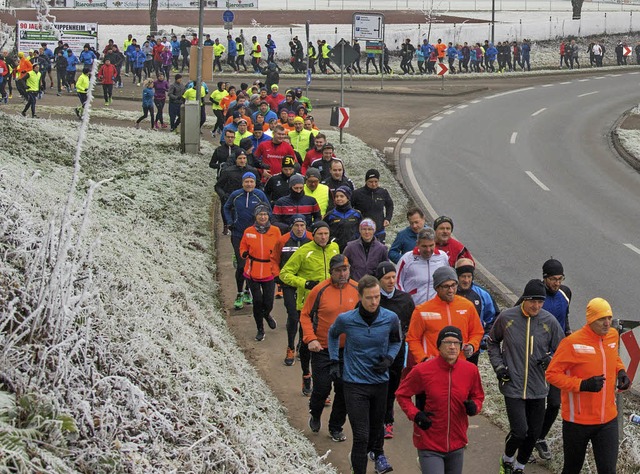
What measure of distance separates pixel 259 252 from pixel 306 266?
165 centimetres

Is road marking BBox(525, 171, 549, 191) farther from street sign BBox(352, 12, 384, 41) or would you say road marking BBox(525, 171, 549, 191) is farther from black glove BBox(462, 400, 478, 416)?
street sign BBox(352, 12, 384, 41)

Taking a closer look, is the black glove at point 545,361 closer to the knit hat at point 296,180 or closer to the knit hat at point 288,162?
the knit hat at point 296,180

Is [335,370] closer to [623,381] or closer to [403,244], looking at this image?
[623,381]

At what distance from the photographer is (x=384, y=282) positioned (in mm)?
8742

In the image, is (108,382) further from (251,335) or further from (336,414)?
(251,335)

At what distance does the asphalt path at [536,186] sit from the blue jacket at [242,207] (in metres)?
4.10

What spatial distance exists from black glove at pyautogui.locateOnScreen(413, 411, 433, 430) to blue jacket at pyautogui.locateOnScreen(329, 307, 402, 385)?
0.94 m

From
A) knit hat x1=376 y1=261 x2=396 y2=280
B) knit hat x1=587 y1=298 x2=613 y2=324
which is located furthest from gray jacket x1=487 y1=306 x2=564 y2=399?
knit hat x1=376 y1=261 x2=396 y2=280

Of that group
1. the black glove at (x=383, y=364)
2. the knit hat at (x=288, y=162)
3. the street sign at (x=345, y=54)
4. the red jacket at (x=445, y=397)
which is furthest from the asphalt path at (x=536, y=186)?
the red jacket at (x=445, y=397)

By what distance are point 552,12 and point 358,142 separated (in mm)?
50016

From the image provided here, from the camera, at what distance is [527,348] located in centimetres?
830

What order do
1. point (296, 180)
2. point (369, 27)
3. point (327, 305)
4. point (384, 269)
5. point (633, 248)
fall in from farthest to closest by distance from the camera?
1. point (369, 27)
2. point (633, 248)
3. point (296, 180)
4. point (327, 305)
5. point (384, 269)

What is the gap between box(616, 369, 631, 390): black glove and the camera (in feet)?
25.7

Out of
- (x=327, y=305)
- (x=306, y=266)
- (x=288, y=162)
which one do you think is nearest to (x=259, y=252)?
(x=306, y=266)
